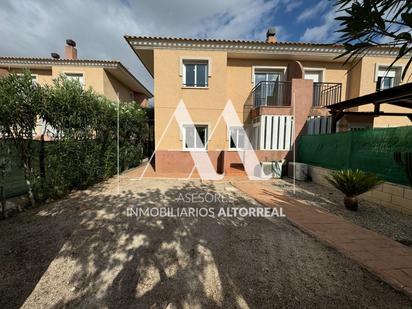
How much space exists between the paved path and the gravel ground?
34 cm

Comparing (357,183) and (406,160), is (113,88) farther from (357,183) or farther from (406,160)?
(406,160)

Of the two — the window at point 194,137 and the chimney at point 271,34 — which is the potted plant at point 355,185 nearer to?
the window at point 194,137

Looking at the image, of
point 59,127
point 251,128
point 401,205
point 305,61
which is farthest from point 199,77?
point 401,205

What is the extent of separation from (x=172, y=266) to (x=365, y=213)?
4.94 metres

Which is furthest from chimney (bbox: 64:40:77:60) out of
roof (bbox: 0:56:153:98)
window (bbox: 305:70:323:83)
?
window (bbox: 305:70:323:83)

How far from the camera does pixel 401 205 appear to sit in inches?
191

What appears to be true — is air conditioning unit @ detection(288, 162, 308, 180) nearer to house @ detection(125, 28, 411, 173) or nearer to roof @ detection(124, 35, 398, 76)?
house @ detection(125, 28, 411, 173)

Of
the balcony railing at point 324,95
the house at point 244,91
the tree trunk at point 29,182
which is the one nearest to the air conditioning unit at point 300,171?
the house at point 244,91

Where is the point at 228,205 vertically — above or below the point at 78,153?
below

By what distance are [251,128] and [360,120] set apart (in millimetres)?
6593

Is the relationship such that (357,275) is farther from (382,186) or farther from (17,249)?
(17,249)

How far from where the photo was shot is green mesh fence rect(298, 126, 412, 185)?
16.5 feet

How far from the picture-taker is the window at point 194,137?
11.1 meters

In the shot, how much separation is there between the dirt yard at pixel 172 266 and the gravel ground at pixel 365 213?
65.1 inches
